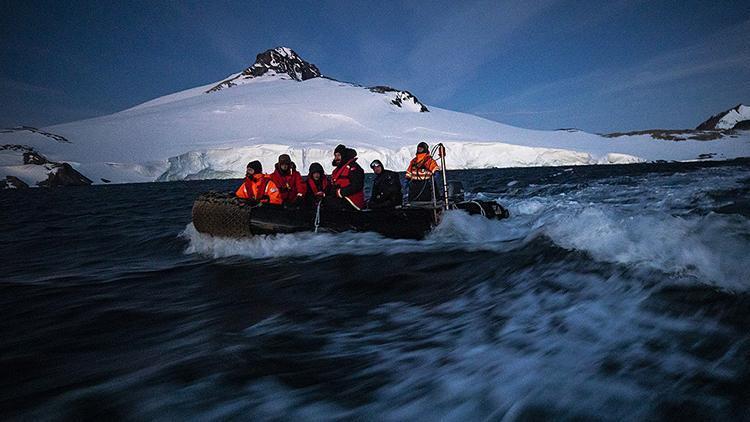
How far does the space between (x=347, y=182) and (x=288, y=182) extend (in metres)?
1.11

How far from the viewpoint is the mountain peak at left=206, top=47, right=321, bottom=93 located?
155m

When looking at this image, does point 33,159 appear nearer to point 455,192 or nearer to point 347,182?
point 347,182

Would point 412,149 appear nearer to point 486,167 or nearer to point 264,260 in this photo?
point 486,167

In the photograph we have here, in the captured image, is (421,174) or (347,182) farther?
(421,174)

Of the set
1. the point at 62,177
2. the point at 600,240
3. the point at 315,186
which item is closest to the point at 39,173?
the point at 62,177

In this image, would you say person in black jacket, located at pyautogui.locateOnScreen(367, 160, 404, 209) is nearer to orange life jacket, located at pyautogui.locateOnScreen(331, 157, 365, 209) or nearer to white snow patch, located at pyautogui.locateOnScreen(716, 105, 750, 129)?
orange life jacket, located at pyautogui.locateOnScreen(331, 157, 365, 209)

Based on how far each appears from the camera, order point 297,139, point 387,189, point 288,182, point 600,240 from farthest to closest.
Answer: point 297,139
point 387,189
point 288,182
point 600,240

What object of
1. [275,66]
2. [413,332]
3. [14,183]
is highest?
[275,66]

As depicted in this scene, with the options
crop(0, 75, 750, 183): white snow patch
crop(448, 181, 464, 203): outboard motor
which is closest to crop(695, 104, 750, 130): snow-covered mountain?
crop(0, 75, 750, 183): white snow patch

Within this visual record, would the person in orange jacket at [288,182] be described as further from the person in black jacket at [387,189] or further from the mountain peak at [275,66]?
the mountain peak at [275,66]

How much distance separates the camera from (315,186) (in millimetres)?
7621

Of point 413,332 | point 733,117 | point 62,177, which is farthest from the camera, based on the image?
point 733,117

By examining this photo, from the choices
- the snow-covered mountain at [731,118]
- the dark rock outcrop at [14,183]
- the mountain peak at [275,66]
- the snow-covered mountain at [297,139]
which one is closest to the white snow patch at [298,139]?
the snow-covered mountain at [297,139]

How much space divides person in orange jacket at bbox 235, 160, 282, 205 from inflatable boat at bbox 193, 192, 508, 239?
25 centimetres
